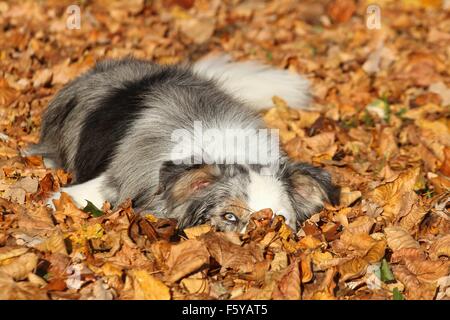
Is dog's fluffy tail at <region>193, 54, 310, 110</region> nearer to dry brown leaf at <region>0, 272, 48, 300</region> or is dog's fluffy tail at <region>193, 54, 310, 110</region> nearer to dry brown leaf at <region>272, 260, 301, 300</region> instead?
dry brown leaf at <region>272, 260, 301, 300</region>

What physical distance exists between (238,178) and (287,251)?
540 mm

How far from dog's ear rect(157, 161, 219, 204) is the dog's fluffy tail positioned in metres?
1.89

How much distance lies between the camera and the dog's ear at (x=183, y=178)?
4.43 metres

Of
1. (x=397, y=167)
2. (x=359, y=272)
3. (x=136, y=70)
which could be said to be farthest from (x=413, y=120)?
(x=359, y=272)

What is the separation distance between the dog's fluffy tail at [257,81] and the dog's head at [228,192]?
1.84 meters

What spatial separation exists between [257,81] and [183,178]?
8.42 ft

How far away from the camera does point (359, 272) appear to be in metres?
4.11

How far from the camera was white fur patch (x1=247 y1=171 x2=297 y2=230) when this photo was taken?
428cm

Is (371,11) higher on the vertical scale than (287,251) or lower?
higher

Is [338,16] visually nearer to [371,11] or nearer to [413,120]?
[371,11]

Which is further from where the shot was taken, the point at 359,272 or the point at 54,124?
the point at 54,124

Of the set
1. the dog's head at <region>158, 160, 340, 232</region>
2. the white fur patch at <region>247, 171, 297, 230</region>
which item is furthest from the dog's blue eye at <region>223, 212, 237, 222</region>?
the white fur patch at <region>247, 171, 297, 230</region>

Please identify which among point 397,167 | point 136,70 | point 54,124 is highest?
point 136,70

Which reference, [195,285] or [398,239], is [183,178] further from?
[398,239]
